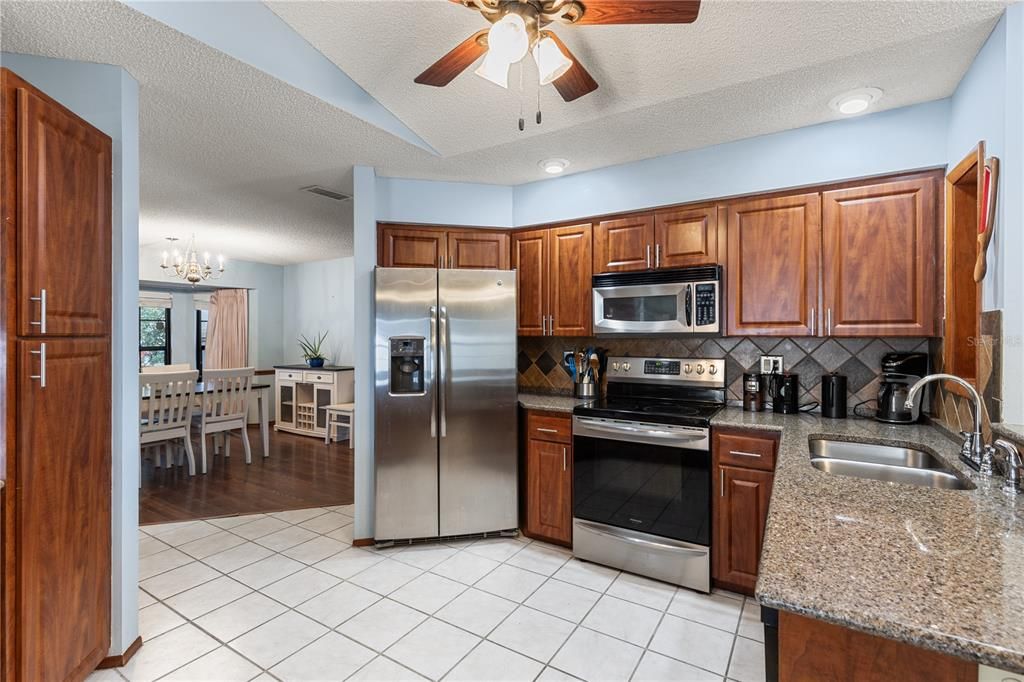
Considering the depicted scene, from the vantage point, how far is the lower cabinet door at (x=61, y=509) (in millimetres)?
1483

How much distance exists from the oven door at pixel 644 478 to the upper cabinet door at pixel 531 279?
811 mm

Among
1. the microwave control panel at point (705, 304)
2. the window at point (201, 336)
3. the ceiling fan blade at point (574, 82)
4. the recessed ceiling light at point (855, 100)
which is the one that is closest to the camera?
the ceiling fan blade at point (574, 82)

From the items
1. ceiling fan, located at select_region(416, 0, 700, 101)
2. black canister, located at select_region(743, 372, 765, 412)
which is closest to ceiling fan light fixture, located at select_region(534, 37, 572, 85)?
ceiling fan, located at select_region(416, 0, 700, 101)

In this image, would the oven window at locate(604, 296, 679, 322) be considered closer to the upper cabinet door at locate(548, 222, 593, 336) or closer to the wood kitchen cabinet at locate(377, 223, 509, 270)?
the upper cabinet door at locate(548, 222, 593, 336)

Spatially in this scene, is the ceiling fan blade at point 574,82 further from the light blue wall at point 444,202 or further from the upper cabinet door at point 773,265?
the light blue wall at point 444,202

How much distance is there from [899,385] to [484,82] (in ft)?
7.94

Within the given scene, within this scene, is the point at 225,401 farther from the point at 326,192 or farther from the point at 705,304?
the point at 705,304

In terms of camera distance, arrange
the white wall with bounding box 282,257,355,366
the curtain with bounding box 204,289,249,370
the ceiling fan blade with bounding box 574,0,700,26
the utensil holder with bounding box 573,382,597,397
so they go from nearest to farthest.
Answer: the ceiling fan blade with bounding box 574,0,700,26
the utensil holder with bounding box 573,382,597,397
the white wall with bounding box 282,257,355,366
the curtain with bounding box 204,289,249,370

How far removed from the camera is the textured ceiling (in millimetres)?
1679

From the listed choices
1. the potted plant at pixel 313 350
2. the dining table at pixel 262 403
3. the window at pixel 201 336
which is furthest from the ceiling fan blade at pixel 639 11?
the window at pixel 201 336

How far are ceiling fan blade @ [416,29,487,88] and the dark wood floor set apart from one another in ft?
10.6

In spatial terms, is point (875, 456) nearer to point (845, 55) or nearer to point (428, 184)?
point (845, 55)

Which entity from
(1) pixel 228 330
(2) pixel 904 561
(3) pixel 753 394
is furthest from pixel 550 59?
(1) pixel 228 330

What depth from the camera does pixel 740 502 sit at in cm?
240
